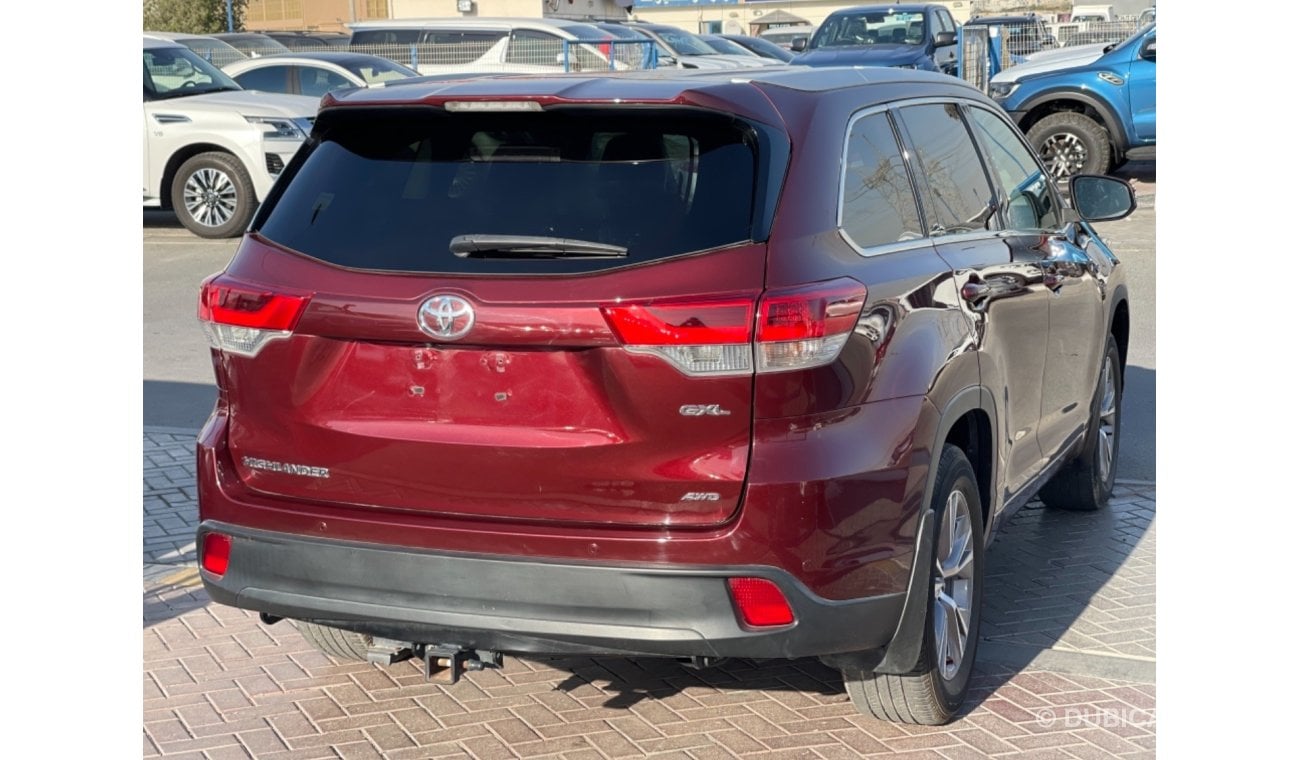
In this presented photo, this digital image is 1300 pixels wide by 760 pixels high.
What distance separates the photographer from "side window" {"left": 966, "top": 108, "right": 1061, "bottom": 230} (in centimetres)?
528

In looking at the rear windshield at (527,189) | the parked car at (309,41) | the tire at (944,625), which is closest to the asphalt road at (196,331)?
the tire at (944,625)

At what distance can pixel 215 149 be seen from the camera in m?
15.6

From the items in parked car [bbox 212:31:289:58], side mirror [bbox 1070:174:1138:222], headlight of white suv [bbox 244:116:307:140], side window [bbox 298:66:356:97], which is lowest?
side mirror [bbox 1070:174:1138:222]

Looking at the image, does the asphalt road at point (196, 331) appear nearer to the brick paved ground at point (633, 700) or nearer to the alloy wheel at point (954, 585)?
the brick paved ground at point (633, 700)

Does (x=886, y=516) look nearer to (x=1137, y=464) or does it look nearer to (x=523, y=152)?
(x=523, y=152)

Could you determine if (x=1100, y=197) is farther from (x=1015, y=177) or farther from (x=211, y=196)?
(x=211, y=196)

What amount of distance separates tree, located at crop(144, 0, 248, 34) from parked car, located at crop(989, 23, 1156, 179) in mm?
46900

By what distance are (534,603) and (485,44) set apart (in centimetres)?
2248

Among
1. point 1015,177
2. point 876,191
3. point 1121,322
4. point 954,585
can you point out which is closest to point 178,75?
point 1121,322

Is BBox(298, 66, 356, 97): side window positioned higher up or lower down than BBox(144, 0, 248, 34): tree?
lower down

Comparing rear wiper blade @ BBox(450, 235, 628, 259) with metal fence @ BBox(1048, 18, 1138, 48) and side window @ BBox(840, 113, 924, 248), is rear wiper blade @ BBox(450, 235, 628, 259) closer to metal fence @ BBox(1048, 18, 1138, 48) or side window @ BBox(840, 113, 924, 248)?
side window @ BBox(840, 113, 924, 248)

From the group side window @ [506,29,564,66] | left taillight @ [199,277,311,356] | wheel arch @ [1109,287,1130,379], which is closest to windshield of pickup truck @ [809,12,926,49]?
side window @ [506,29,564,66]
